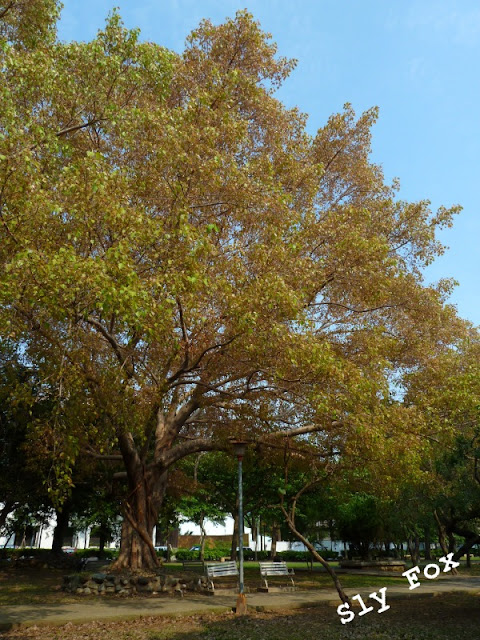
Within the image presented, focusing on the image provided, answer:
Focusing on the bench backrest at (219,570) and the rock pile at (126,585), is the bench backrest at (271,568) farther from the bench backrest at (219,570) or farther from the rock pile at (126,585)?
the rock pile at (126,585)

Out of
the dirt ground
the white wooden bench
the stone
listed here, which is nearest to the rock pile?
the stone

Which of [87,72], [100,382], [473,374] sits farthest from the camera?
[473,374]

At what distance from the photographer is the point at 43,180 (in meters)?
10.1

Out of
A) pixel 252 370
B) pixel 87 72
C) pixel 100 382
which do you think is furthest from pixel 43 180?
pixel 252 370

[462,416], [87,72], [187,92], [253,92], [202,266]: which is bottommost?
[462,416]

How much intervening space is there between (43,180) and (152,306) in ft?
9.65

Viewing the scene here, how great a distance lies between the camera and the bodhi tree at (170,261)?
34.4ft

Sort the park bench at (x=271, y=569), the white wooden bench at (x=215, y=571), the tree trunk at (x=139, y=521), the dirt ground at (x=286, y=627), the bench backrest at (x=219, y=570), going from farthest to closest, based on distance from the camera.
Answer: the park bench at (x=271, y=569)
the tree trunk at (x=139, y=521)
the bench backrest at (x=219, y=570)
the white wooden bench at (x=215, y=571)
the dirt ground at (x=286, y=627)

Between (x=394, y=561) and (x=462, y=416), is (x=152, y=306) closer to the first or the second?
(x=462, y=416)

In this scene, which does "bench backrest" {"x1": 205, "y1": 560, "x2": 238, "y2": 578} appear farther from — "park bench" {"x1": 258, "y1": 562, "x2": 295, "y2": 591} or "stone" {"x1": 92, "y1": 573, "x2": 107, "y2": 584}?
"stone" {"x1": 92, "y1": 573, "x2": 107, "y2": 584}

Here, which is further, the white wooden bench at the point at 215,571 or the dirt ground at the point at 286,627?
the white wooden bench at the point at 215,571

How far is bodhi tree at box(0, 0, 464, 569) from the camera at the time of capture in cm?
1048

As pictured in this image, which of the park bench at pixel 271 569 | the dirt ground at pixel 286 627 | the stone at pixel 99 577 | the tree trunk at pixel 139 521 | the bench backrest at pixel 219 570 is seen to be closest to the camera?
the dirt ground at pixel 286 627

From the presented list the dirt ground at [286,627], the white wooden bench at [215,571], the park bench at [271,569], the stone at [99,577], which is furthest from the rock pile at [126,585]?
the dirt ground at [286,627]
